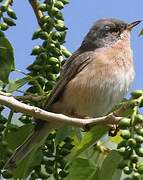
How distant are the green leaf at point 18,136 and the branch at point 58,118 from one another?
33 cm

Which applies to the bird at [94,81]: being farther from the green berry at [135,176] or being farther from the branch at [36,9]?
the green berry at [135,176]

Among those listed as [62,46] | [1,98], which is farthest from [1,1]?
[1,98]

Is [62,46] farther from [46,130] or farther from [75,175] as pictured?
[75,175]

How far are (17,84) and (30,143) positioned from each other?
68 centimetres

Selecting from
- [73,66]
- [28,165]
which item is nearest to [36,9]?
[73,66]

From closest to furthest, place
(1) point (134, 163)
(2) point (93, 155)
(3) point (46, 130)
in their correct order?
(1) point (134, 163) → (2) point (93, 155) → (3) point (46, 130)

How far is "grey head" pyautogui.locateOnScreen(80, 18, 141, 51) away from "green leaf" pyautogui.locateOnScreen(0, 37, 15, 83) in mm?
1793

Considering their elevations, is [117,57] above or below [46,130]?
above

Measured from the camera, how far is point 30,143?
3.68 meters

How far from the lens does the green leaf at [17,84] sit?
10.1ft

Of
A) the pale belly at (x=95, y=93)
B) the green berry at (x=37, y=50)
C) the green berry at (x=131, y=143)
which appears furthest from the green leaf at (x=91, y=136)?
the pale belly at (x=95, y=93)

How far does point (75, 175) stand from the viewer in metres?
2.59

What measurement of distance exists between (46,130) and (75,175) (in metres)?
1.28

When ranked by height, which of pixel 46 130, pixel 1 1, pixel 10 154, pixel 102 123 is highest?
pixel 1 1
